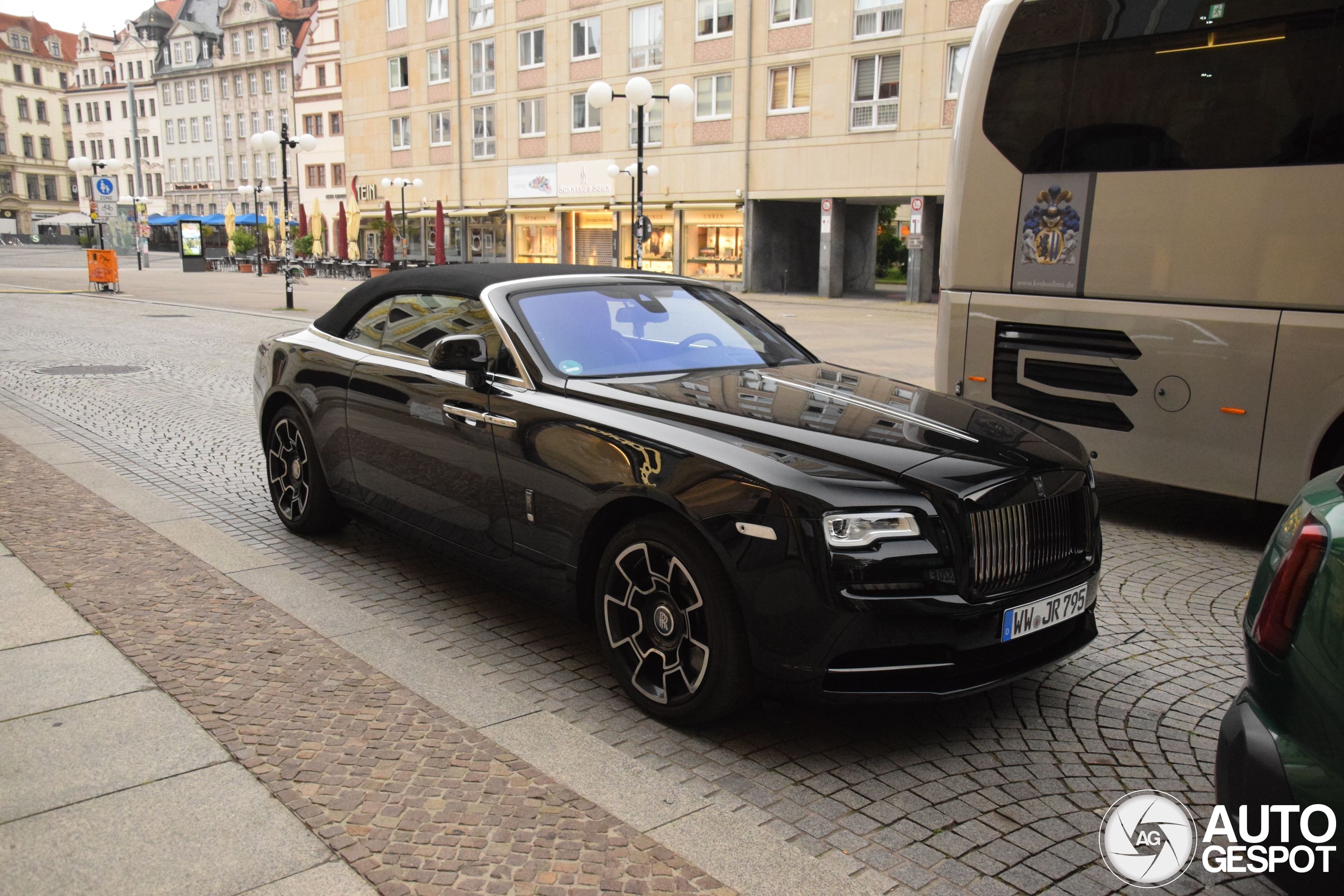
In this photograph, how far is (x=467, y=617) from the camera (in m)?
5.00

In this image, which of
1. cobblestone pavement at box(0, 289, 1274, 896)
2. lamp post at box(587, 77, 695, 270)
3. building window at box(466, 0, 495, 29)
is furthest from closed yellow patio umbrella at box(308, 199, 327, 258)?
cobblestone pavement at box(0, 289, 1274, 896)

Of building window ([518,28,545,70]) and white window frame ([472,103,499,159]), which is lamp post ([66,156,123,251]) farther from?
building window ([518,28,545,70])

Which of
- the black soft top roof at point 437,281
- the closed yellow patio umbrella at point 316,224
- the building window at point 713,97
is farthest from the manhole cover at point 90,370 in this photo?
the closed yellow patio umbrella at point 316,224

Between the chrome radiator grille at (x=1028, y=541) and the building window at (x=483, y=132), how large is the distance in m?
47.2

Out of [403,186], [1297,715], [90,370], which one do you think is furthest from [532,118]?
[1297,715]

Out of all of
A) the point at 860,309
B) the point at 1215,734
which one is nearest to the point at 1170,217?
the point at 1215,734

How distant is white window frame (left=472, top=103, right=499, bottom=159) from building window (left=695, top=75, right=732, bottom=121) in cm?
1229

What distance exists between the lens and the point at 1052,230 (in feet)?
23.1

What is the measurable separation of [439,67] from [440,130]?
114 inches

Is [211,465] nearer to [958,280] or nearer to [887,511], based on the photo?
[958,280]

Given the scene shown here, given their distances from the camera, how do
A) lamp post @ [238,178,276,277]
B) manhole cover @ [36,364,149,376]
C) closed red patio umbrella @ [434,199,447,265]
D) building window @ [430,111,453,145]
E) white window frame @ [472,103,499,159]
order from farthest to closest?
lamp post @ [238,178,276,277] < building window @ [430,111,453,145] < white window frame @ [472,103,499,159] < closed red patio umbrella @ [434,199,447,265] < manhole cover @ [36,364,149,376]

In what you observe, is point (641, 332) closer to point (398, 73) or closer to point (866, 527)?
point (866, 527)

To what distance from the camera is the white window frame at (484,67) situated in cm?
4766

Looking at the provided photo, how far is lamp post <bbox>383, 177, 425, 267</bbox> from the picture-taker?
4747cm
